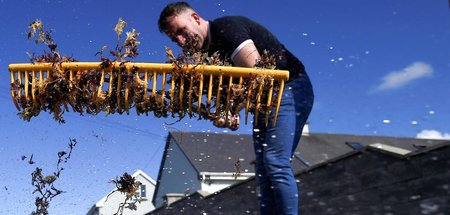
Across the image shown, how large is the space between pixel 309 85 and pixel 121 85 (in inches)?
38.4

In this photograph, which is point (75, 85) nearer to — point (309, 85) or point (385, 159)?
point (309, 85)

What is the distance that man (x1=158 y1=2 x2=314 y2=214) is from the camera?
2600 millimetres

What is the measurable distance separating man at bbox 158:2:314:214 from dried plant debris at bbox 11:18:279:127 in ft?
0.27

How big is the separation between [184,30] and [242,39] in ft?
1.00

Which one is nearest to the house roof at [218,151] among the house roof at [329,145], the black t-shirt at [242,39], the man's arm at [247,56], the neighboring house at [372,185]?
the house roof at [329,145]

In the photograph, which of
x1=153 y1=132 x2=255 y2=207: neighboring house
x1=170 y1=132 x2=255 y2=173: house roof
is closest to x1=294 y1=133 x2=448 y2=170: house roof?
x1=153 y1=132 x2=255 y2=207: neighboring house

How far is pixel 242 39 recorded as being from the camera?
8.70 feet

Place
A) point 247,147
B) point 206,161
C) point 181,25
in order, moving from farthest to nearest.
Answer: point 247,147
point 206,161
point 181,25

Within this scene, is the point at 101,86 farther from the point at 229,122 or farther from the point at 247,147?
the point at 247,147

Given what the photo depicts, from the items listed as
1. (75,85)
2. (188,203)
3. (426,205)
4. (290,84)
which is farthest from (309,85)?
(188,203)

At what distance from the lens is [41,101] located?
279cm

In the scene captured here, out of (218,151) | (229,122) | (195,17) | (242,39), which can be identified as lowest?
(218,151)

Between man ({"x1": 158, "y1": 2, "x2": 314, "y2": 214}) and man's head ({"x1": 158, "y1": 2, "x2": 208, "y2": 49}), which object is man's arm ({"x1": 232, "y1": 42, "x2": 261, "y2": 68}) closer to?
man ({"x1": 158, "y1": 2, "x2": 314, "y2": 214})

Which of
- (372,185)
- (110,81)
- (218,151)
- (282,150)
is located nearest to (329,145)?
(218,151)
